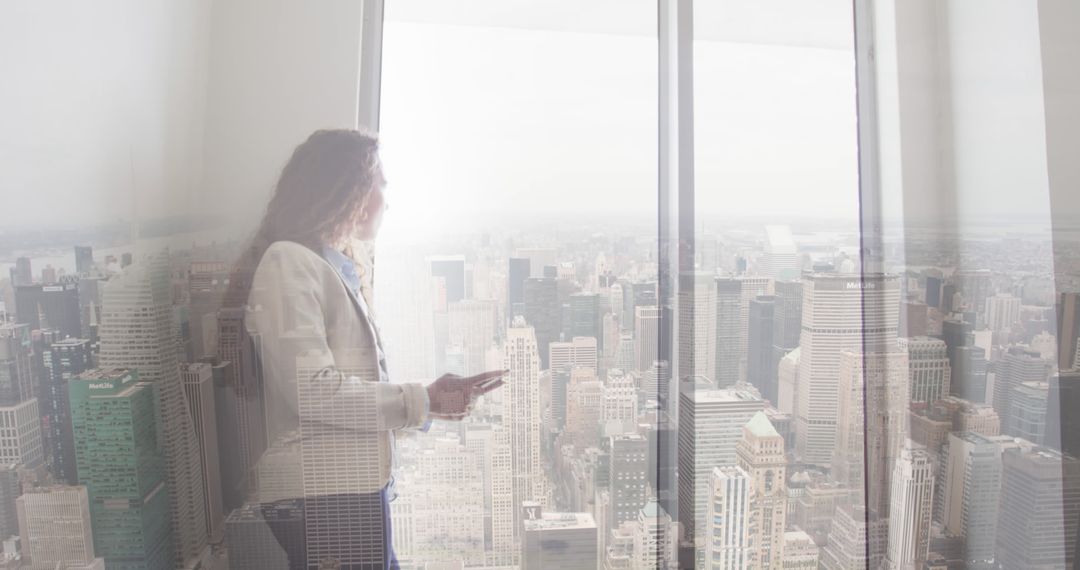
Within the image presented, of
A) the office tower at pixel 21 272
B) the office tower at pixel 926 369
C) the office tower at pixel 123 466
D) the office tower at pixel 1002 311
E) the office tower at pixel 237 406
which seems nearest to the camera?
the office tower at pixel 21 272

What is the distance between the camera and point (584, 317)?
1.49 m

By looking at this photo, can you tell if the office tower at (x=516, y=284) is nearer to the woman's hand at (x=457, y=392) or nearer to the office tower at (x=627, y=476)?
the woman's hand at (x=457, y=392)

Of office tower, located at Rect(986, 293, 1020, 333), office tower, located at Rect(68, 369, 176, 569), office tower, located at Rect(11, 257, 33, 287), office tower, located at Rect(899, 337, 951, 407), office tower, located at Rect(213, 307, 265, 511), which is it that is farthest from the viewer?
office tower, located at Rect(899, 337, 951, 407)

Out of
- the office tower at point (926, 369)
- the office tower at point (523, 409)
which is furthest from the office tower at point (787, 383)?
the office tower at point (523, 409)

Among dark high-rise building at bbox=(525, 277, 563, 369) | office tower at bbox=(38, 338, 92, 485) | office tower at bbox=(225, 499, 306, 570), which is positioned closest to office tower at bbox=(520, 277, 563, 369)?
dark high-rise building at bbox=(525, 277, 563, 369)

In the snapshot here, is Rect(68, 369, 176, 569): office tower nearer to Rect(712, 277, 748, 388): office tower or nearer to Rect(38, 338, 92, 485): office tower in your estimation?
Rect(38, 338, 92, 485): office tower

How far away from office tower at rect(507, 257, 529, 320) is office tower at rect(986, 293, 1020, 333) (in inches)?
42.1

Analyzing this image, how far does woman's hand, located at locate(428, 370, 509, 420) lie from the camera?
142 cm

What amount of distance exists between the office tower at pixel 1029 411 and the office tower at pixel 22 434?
2.00 meters

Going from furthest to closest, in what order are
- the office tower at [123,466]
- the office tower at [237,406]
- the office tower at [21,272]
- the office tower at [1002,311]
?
the office tower at [1002,311] → the office tower at [237,406] → the office tower at [123,466] → the office tower at [21,272]

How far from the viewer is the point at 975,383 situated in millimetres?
1523

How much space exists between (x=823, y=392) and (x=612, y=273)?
24.9 inches

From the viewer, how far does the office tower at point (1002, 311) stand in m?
1.44

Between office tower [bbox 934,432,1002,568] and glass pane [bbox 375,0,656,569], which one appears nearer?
glass pane [bbox 375,0,656,569]
